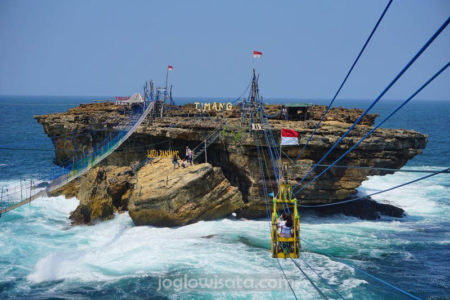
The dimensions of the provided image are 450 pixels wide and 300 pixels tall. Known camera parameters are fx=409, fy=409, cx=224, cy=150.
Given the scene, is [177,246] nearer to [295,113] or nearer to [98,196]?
[98,196]

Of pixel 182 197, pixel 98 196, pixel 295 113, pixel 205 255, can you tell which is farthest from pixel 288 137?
pixel 98 196

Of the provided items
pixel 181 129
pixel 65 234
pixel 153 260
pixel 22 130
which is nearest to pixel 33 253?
pixel 65 234

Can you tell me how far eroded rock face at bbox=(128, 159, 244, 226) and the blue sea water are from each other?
98cm

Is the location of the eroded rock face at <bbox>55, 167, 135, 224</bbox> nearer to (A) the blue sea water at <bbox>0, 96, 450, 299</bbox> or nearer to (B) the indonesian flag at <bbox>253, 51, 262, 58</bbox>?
(A) the blue sea water at <bbox>0, 96, 450, 299</bbox>

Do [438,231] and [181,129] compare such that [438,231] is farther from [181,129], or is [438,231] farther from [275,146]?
[181,129]

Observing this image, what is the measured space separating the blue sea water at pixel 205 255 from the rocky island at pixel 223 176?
1.30 meters

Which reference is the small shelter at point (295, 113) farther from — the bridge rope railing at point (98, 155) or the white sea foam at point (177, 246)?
the bridge rope railing at point (98, 155)

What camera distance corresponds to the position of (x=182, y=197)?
31578 mm

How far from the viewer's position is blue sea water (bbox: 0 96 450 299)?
2370cm

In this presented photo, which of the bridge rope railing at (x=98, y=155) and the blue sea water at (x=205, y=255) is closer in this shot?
the blue sea water at (x=205, y=255)

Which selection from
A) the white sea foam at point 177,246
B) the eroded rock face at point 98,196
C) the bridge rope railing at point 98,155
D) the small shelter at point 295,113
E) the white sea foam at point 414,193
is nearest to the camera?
the white sea foam at point 177,246

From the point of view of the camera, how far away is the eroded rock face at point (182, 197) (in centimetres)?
3152

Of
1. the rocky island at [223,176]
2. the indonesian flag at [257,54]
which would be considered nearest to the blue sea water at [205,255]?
the rocky island at [223,176]

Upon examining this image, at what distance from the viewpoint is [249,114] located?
35.5 m
